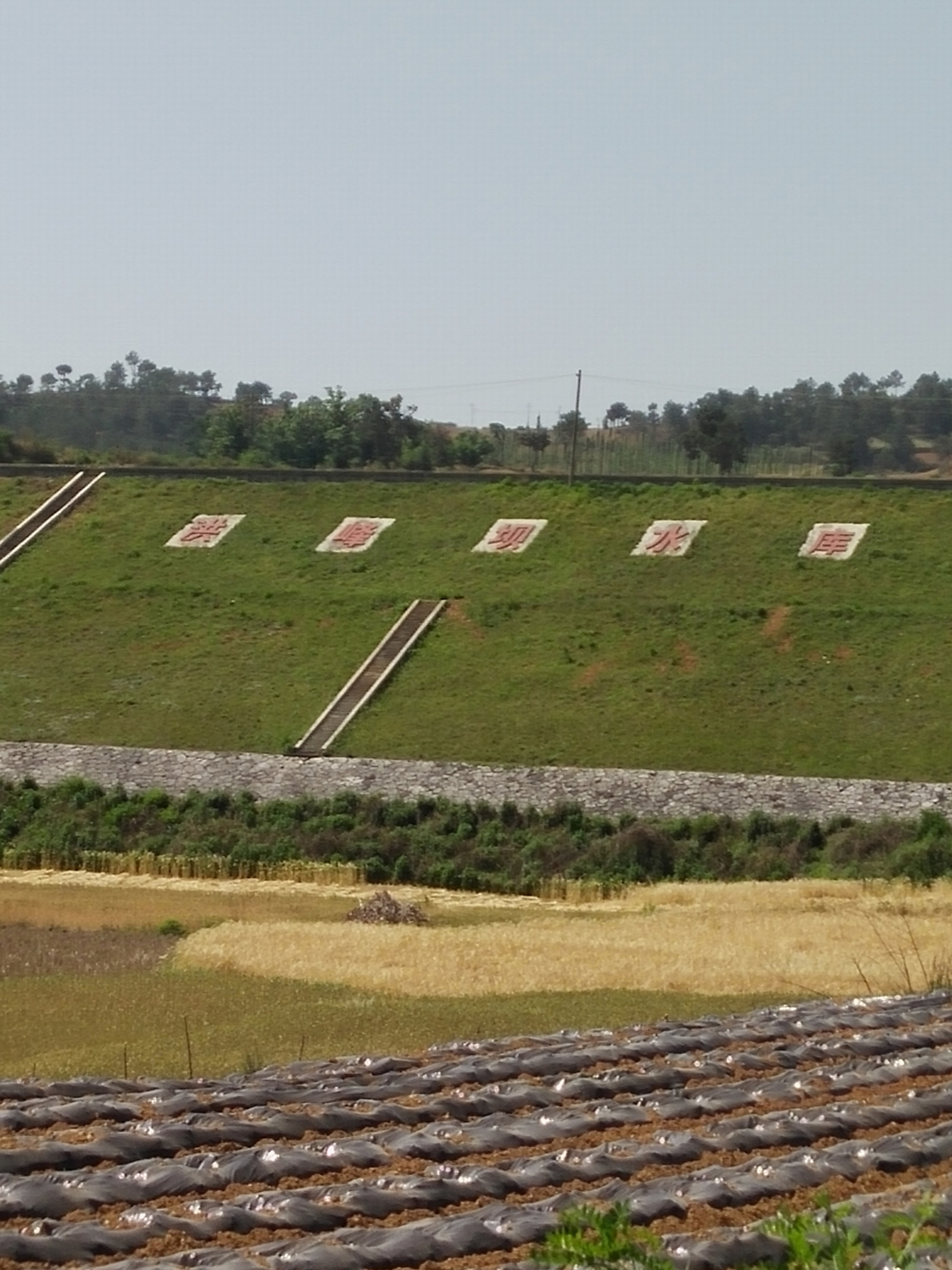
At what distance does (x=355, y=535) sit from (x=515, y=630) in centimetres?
983

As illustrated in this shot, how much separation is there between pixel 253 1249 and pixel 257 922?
2193cm

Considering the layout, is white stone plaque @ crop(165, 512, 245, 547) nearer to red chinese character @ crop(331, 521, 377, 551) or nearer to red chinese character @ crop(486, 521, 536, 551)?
red chinese character @ crop(331, 521, 377, 551)

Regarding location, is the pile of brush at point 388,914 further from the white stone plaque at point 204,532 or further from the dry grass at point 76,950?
the white stone plaque at point 204,532

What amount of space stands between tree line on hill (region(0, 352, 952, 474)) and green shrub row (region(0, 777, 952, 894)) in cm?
2765

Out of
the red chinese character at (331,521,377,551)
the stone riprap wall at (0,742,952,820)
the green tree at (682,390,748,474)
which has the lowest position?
the stone riprap wall at (0,742,952,820)

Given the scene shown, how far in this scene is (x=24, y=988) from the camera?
20.0 m

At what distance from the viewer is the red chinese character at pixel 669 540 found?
5222 cm

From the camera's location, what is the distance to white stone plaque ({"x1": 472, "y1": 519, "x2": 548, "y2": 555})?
176 feet

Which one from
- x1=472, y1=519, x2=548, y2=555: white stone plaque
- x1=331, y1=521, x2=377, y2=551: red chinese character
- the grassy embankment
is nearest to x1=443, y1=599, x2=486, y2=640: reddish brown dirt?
x1=472, y1=519, x2=548, y2=555: white stone plaque

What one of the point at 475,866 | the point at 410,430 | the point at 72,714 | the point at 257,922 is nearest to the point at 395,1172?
the point at 257,922

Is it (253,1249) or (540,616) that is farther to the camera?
(540,616)

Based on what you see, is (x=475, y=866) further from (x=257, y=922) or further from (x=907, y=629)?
(x=907, y=629)

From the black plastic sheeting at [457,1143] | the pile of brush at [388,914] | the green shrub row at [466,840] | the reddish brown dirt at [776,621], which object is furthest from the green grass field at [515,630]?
the black plastic sheeting at [457,1143]

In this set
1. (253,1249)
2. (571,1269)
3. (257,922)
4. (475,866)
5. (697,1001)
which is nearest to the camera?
(571,1269)
